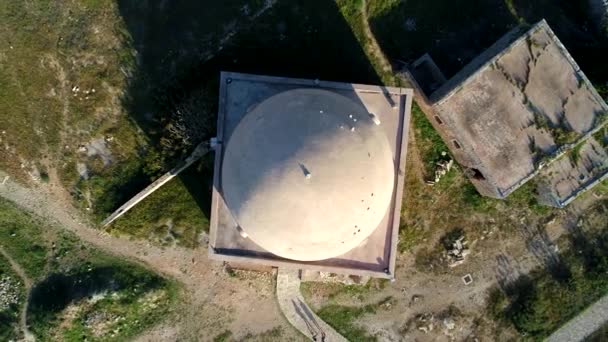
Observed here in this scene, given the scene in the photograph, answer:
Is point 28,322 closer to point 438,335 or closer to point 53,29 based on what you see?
point 53,29

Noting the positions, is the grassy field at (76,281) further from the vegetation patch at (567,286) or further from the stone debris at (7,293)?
the vegetation patch at (567,286)

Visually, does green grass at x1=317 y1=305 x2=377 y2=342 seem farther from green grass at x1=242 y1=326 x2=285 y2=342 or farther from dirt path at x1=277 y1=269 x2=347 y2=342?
green grass at x1=242 y1=326 x2=285 y2=342

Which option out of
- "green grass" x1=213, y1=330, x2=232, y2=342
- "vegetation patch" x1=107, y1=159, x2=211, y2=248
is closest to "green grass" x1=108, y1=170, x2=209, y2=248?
"vegetation patch" x1=107, y1=159, x2=211, y2=248

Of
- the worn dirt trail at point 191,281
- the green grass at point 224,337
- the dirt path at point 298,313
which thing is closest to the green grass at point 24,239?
the worn dirt trail at point 191,281

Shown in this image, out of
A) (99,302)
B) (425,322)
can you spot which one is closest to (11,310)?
(99,302)

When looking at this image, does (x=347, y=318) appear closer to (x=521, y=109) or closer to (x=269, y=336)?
(x=269, y=336)
